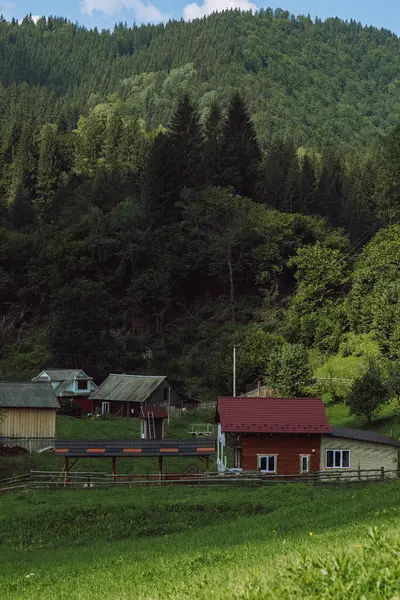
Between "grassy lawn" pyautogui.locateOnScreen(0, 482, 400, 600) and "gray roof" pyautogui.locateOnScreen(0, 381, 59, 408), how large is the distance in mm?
17690

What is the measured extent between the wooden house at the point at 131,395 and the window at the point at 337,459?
2883 cm

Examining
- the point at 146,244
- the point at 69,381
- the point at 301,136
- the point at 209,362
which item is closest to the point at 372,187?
the point at 146,244

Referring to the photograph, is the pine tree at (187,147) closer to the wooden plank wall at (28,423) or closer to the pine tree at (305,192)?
the pine tree at (305,192)

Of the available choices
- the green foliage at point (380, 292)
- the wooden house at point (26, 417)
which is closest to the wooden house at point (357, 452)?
the wooden house at point (26, 417)

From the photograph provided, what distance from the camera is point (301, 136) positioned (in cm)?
19750

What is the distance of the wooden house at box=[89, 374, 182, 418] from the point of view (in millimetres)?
71438

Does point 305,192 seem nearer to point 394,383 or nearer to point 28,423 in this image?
point 394,383

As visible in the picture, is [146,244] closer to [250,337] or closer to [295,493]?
[250,337]

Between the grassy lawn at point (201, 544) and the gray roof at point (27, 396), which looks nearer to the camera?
the grassy lawn at point (201, 544)

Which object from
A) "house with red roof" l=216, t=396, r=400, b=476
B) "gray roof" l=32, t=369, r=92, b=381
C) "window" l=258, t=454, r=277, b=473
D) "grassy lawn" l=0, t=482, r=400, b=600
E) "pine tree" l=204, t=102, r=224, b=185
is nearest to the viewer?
"grassy lawn" l=0, t=482, r=400, b=600

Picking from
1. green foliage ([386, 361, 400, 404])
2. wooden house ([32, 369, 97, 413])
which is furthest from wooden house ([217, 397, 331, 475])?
wooden house ([32, 369, 97, 413])

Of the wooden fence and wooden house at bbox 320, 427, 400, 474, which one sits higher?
wooden house at bbox 320, 427, 400, 474

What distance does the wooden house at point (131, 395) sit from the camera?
71438 mm

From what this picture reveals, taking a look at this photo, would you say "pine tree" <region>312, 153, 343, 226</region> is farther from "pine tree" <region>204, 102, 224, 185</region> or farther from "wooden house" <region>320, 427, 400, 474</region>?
"wooden house" <region>320, 427, 400, 474</region>
